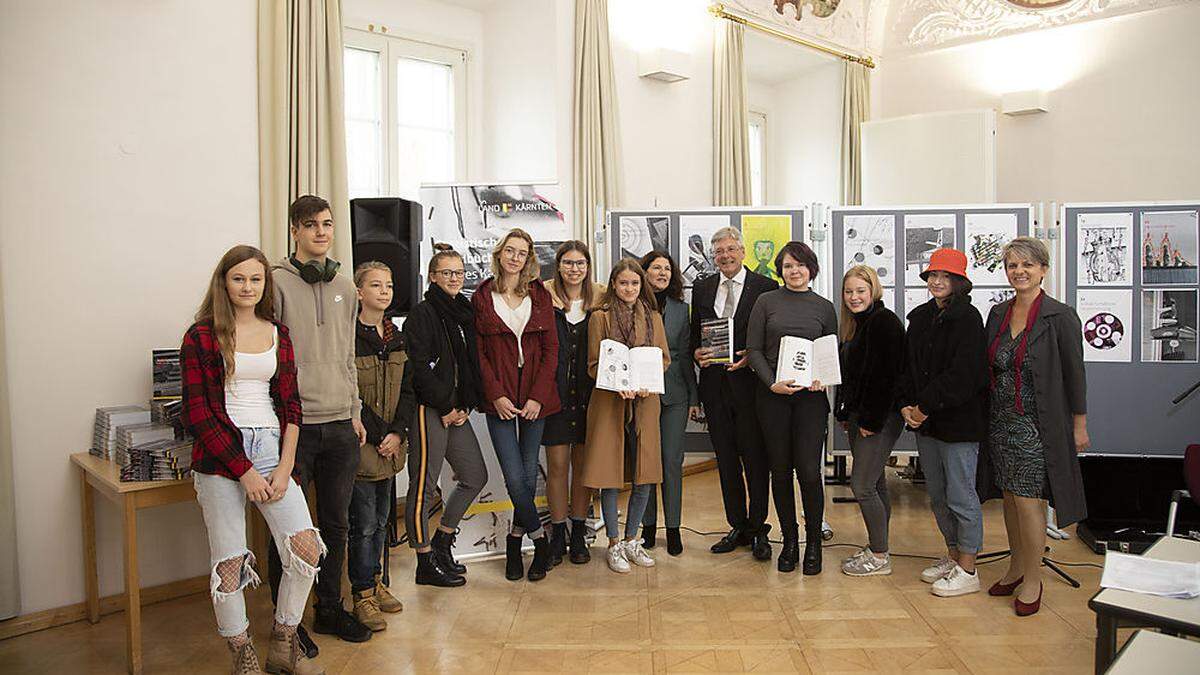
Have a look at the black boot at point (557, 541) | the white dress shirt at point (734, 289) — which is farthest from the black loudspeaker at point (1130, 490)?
the black boot at point (557, 541)

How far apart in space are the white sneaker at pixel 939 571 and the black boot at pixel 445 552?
7.28ft

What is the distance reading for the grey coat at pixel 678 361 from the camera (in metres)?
4.71

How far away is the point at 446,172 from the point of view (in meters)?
6.38

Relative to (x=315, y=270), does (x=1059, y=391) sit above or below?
below

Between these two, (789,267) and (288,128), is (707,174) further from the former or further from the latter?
(288,128)

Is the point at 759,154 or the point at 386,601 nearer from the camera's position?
the point at 386,601

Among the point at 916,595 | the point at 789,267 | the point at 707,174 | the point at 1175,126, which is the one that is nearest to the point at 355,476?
the point at 789,267

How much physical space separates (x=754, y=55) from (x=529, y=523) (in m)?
5.31

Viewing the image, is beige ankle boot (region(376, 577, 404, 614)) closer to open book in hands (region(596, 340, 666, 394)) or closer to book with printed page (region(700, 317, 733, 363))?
open book in hands (region(596, 340, 666, 394))

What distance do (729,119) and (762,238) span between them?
198 cm

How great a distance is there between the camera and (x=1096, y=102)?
7469mm

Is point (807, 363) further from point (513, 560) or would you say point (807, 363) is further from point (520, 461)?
point (513, 560)

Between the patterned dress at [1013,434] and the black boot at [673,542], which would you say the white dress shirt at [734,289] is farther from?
the patterned dress at [1013,434]

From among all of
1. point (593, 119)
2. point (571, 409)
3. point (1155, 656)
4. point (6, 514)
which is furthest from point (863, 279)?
point (6, 514)
